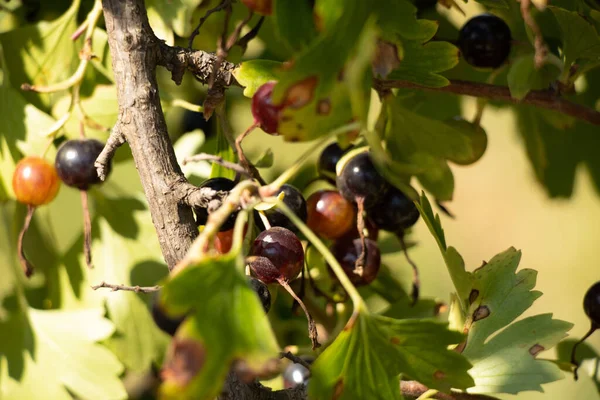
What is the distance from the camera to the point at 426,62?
0.60m

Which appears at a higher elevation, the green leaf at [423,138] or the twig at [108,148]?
the twig at [108,148]

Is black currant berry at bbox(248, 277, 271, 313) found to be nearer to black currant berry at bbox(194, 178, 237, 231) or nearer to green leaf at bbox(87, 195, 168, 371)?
black currant berry at bbox(194, 178, 237, 231)

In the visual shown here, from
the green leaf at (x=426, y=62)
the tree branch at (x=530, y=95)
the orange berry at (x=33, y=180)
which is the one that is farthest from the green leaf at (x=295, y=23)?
the orange berry at (x=33, y=180)

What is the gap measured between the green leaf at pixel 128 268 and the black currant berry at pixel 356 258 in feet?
0.73

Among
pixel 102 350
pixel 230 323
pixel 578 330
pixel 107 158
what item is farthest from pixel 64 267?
pixel 578 330

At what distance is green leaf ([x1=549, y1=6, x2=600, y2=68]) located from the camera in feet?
2.07

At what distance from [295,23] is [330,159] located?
0.29m

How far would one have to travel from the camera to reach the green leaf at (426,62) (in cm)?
59

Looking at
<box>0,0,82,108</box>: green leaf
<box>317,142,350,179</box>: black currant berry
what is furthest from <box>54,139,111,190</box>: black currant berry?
<box>317,142,350,179</box>: black currant berry

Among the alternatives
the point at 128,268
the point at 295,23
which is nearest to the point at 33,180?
the point at 128,268

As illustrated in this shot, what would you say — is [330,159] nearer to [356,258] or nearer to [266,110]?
[356,258]

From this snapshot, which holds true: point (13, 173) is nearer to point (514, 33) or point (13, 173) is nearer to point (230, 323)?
point (230, 323)

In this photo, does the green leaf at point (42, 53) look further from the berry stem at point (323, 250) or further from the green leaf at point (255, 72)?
the berry stem at point (323, 250)

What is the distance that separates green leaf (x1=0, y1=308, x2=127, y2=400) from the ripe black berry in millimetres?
411
